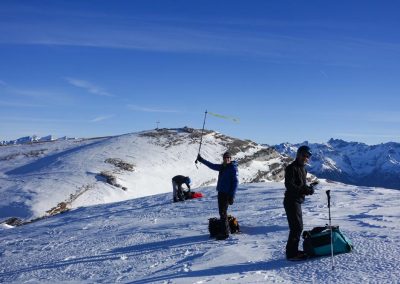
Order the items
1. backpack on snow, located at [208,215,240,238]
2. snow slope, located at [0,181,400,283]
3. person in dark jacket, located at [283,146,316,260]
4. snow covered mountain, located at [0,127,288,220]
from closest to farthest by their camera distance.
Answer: snow slope, located at [0,181,400,283], person in dark jacket, located at [283,146,316,260], backpack on snow, located at [208,215,240,238], snow covered mountain, located at [0,127,288,220]

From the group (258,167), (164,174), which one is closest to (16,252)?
(164,174)

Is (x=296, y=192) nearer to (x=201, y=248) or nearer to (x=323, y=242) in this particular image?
(x=323, y=242)

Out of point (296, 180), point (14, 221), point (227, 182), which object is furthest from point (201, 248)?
point (14, 221)

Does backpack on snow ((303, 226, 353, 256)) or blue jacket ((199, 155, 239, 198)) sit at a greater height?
blue jacket ((199, 155, 239, 198))

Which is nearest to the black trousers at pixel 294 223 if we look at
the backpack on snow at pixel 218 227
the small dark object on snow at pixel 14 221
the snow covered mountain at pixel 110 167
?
the backpack on snow at pixel 218 227

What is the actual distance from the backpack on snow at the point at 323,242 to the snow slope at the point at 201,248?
0.96ft

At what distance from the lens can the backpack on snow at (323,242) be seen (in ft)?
39.5

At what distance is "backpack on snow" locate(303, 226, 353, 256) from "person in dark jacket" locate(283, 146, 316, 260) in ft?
0.97

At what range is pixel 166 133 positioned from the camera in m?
93.4

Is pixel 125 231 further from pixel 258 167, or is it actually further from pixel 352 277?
pixel 258 167

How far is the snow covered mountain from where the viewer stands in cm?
5594

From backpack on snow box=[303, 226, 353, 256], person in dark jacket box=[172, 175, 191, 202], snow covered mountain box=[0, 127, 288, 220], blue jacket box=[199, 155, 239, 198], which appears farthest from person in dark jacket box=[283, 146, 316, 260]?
snow covered mountain box=[0, 127, 288, 220]

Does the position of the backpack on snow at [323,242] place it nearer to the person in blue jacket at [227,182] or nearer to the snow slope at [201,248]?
the snow slope at [201,248]

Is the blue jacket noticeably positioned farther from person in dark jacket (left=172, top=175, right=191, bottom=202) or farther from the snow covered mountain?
the snow covered mountain
